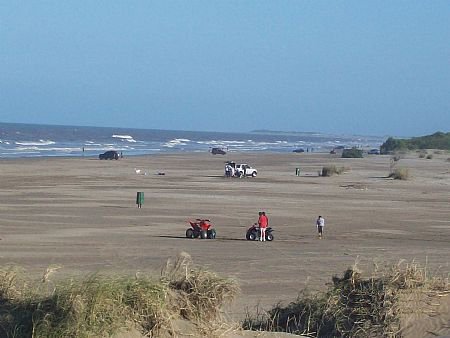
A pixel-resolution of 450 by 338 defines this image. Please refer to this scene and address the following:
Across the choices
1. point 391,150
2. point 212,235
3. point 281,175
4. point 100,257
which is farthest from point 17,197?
point 391,150

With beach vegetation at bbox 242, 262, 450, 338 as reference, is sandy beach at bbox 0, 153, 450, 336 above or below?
below

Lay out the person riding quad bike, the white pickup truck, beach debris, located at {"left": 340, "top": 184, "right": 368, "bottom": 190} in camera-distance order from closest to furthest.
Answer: the person riding quad bike, beach debris, located at {"left": 340, "top": 184, "right": 368, "bottom": 190}, the white pickup truck

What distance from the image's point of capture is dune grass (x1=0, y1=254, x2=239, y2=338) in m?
6.88

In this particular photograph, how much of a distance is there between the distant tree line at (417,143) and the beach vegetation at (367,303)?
362ft

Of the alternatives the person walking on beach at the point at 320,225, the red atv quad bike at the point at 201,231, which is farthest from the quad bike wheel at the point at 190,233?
the person walking on beach at the point at 320,225

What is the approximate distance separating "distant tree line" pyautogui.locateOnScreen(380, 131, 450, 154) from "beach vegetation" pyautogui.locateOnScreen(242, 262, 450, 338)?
110393 mm

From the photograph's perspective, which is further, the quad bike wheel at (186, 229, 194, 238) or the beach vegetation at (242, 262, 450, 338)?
the quad bike wheel at (186, 229, 194, 238)

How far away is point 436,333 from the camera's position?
8.97 meters

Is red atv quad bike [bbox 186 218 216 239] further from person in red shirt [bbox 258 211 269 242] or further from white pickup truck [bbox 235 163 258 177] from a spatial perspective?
white pickup truck [bbox 235 163 258 177]

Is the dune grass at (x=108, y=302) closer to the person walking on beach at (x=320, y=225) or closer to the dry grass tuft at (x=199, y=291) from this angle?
the dry grass tuft at (x=199, y=291)

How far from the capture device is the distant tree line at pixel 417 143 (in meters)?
123

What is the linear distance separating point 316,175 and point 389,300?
54.0m

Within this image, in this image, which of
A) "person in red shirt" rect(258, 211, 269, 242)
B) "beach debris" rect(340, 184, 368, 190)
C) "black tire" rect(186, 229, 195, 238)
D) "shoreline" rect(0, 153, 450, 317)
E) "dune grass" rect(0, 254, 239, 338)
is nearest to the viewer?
"dune grass" rect(0, 254, 239, 338)

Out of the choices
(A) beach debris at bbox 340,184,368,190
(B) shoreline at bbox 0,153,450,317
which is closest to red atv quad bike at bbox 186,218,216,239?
(B) shoreline at bbox 0,153,450,317
